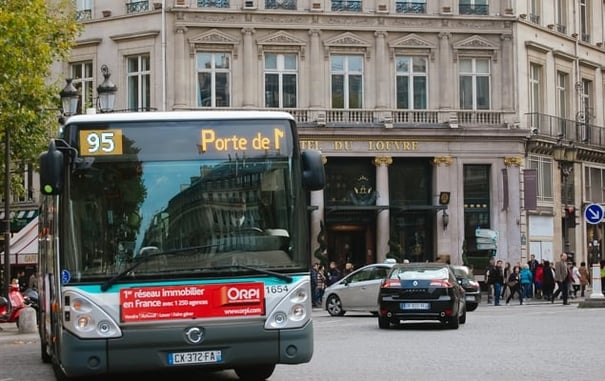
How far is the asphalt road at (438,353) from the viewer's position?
1520 centimetres

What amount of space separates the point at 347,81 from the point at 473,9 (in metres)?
6.35

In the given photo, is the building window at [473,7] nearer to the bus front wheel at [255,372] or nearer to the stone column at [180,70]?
the stone column at [180,70]

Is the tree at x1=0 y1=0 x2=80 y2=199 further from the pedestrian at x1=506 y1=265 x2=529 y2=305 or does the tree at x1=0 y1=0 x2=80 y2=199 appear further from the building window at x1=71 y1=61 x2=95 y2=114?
the pedestrian at x1=506 y1=265 x2=529 y2=305

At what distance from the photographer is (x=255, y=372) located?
15.3 metres

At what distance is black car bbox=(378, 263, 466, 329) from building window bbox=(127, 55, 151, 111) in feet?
80.0

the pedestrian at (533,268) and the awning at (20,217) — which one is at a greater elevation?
the awning at (20,217)

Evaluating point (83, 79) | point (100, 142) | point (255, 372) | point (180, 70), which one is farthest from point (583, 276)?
point (100, 142)

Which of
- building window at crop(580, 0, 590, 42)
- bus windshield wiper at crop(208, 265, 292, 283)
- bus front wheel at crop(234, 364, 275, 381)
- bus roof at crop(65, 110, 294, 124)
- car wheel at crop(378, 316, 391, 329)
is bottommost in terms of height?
car wheel at crop(378, 316, 391, 329)

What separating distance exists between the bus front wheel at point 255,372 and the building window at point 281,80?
108 feet

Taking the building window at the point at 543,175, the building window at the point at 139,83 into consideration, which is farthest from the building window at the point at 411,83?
the building window at the point at 139,83

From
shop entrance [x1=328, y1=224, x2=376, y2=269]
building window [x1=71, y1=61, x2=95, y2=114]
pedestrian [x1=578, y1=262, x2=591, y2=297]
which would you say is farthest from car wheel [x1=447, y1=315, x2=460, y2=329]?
building window [x1=71, y1=61, x2=95, y2=114]

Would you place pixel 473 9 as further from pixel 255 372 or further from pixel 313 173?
pixel 313 173

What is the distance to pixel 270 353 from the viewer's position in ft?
42.2

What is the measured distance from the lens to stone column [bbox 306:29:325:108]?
47.8 metres
